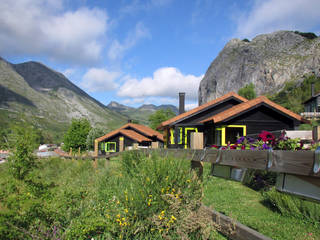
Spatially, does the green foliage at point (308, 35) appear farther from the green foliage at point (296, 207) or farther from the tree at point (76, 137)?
the green foliage at point (296, 207)

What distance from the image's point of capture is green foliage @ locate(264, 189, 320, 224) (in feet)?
16.6

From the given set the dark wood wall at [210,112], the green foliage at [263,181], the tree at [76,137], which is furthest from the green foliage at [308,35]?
the green foliage at [263,181]

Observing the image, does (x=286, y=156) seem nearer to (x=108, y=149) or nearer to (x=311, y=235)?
(x=311, y=235)

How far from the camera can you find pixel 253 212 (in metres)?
5.83

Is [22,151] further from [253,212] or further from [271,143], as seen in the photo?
[253,212]

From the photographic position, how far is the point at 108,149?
37.6 m

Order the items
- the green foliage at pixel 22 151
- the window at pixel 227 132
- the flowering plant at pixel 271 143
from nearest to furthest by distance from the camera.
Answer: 1. the flowering plant at pixel 271 143
2. the green foliage at pixel 22 151
3. the window at pixel 227 132

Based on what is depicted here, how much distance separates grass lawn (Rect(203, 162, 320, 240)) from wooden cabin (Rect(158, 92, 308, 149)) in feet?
28.1

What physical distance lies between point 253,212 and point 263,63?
140174mm

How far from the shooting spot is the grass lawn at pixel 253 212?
4543 millimetres

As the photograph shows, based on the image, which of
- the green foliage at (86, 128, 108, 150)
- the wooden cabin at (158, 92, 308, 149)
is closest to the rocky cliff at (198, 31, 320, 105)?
the green foliage at (86, 128, 108, 150)

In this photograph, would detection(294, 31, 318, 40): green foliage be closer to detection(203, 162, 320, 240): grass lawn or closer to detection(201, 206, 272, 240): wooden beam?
detection(203, 162, 320, 240): grass lawn

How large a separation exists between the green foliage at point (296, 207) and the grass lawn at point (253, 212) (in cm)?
12

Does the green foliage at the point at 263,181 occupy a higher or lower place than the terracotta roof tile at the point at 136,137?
lower
